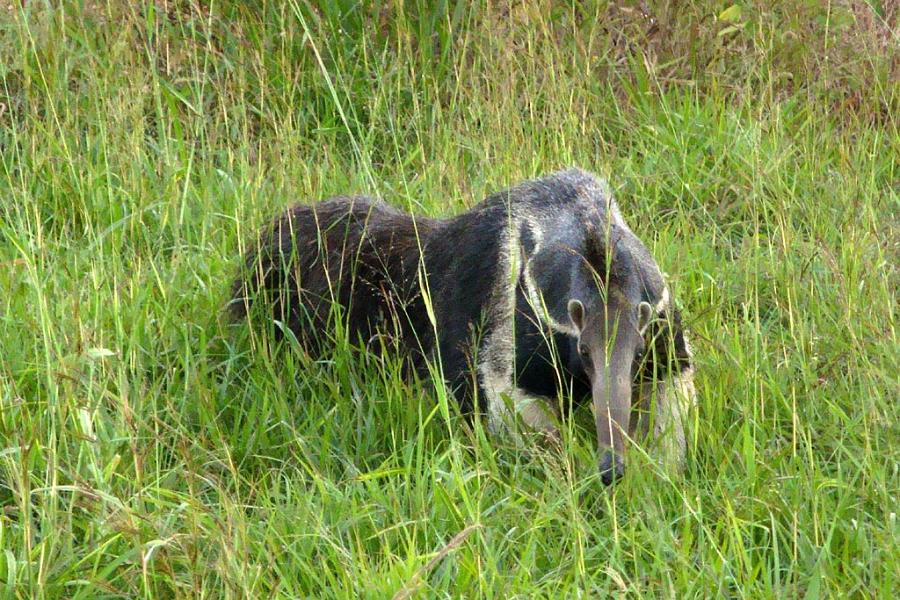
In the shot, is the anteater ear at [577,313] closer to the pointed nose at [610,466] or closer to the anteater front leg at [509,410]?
the anteater front leg at [509,410]

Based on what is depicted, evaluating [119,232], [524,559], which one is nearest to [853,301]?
[524,559]

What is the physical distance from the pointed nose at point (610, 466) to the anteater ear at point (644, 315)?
438mm

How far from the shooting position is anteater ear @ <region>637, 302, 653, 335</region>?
377 cm

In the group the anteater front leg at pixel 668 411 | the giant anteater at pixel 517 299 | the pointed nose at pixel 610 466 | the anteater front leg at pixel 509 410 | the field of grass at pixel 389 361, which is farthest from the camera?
the anteater front leg at pixel 509 410

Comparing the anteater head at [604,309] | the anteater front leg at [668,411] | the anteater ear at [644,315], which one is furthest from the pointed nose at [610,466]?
the anteater ear at [644,315]

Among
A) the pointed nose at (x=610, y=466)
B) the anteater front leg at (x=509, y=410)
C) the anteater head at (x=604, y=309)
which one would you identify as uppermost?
the anteater head at (x=604, y=309)

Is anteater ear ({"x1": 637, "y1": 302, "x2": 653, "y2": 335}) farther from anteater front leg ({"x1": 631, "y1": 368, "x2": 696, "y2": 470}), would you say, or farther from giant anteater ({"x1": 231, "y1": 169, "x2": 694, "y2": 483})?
anteater front leg ({"x1": 631, "y1": 368, "x2": 696, "y2": 470})

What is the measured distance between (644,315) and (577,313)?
0.20 m

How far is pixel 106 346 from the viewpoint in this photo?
408cm

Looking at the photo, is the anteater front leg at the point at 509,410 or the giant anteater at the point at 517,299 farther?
the anteater front leg at the point at 509,410

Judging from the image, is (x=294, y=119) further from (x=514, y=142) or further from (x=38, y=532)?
(x=38, y=532)

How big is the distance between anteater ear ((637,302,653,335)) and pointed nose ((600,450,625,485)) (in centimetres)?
44

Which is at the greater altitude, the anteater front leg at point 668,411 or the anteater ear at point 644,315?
the anteater ear at point 644,315

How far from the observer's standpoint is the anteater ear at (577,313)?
3.80m
